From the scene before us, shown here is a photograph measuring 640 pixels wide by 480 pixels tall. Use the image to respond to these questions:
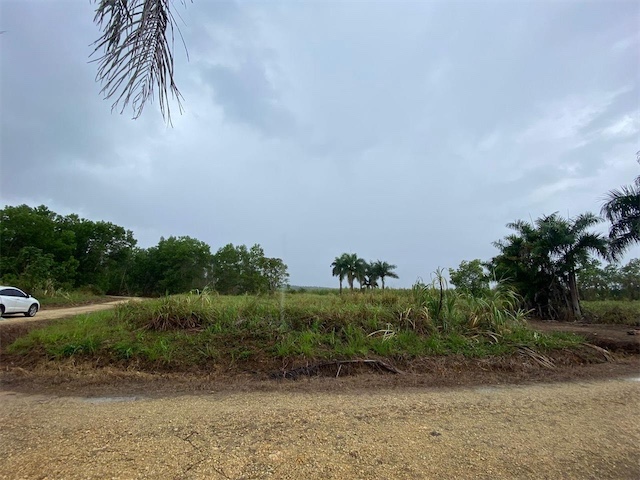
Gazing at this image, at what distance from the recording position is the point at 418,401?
13.5 feet

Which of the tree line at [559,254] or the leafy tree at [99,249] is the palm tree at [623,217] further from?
the leafy tree at [99,249]

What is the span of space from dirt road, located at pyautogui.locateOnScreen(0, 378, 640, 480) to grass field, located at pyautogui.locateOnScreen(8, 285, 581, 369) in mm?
1566

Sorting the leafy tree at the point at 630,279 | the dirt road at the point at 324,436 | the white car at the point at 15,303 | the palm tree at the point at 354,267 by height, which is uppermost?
the palm tree at the point at 354,267

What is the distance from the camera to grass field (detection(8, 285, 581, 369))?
19.5 ft

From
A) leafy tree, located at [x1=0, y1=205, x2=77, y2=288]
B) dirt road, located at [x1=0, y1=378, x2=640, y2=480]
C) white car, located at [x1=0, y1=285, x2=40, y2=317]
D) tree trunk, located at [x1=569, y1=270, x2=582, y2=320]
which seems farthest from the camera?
leafy tree, located at [x1=0, y1=205, x2=77, y2=288]

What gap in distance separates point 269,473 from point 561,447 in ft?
8.42

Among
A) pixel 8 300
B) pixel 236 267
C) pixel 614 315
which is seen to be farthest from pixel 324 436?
pixel 236 267

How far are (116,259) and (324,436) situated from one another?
172 ft

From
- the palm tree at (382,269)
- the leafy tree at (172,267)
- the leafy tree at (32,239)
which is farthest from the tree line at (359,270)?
the leafy tree at (32,239)

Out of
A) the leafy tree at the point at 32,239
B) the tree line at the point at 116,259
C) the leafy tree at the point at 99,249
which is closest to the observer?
the leafy tree at the point at 32,239

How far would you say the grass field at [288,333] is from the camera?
19.5 ft

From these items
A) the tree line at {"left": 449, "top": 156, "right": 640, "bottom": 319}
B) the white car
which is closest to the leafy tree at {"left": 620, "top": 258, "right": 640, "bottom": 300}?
the tree line at {"left": 449, "top": 156, "right": 640, "bottom": 319}

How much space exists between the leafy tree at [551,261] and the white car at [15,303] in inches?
833

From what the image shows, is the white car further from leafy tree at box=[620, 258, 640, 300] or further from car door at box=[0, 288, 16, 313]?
leafy tree at box=[620, 258, 640, 300]
